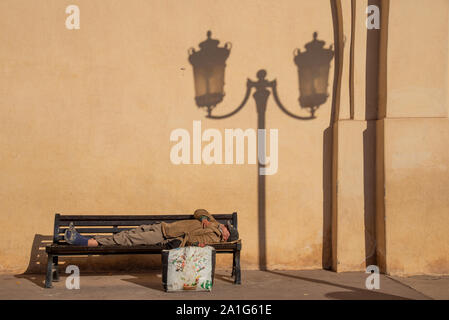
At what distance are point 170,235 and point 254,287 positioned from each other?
114 cm

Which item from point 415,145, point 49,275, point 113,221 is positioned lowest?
point 49,275

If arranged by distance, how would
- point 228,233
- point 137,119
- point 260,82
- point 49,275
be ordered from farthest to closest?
point 260,82 < point 137,119 < point 228,233 < point 49,275

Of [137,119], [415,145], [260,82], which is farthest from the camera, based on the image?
[260,82]

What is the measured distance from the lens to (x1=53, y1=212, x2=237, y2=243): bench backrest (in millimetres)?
6166

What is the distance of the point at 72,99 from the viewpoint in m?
6.63

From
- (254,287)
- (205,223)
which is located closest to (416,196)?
(254,287)

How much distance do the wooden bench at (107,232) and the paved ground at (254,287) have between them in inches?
10.5

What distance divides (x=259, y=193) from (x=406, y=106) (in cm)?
216

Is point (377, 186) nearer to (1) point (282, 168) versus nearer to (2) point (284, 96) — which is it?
(1) point (282, 168)

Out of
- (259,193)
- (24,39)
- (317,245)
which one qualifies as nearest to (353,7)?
(259,193)

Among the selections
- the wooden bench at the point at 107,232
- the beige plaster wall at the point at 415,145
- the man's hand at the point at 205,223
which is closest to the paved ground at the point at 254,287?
the wooden bench at the point at 107,232

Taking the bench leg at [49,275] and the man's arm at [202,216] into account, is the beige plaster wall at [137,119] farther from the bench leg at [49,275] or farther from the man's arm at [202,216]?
the bench leg at [49,275]

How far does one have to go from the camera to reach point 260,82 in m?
6.84

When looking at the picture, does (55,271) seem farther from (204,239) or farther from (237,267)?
(237,267)
